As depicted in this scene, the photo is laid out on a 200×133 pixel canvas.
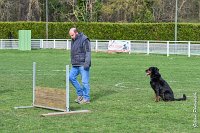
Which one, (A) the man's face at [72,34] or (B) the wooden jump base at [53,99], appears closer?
(B) the wooden jump base at [53,99]

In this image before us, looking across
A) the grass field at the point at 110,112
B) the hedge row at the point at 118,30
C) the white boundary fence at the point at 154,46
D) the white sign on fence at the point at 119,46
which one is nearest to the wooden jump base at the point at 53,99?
the grass field at the point at 110,112

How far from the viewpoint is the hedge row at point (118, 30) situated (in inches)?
2013

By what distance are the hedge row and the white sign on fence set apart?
11.7 m

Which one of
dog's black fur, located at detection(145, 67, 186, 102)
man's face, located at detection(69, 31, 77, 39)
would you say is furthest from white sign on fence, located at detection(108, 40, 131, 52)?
man's face, located at detection(69, 31, 77, 39)

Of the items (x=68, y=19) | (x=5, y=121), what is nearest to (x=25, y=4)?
(x=68, y=19)

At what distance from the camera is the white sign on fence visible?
40.1 m

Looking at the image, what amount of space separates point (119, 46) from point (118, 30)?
41.5 feet

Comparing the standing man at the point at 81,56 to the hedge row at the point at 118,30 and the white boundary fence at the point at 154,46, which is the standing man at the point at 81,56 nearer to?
the white boundary fence at the point at 154,46

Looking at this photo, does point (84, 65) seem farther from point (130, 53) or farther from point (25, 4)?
point (25, 4)

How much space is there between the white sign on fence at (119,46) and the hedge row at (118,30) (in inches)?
460

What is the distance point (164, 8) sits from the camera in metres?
70.1

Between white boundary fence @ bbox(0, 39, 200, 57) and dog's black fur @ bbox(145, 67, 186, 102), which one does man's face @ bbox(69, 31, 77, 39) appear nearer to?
dog's black fur @ bbox(145, 67, 186, 102)

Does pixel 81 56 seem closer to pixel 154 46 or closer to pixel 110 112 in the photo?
pixel 110 112

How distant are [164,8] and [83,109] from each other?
5991cm
